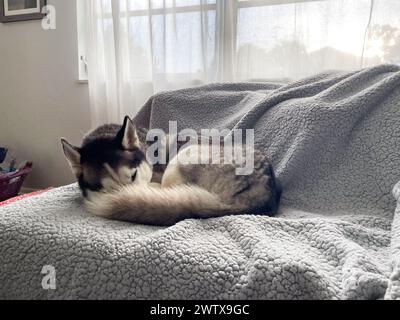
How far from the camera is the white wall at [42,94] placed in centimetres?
204

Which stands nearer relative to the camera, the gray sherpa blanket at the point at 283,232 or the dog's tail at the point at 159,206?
the gray sherpa blanket at the point at 283,232

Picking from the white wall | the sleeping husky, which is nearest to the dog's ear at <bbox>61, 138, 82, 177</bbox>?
the sleeping husky

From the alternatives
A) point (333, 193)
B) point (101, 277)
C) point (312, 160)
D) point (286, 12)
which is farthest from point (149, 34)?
point (101, 277)

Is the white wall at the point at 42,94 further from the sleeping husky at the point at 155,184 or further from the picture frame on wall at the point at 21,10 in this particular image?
the sleeping husky at the point at 155,184

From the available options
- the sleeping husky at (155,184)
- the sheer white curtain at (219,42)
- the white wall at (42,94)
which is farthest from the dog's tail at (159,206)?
the white wall at (42,94)

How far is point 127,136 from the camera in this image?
3.55ft

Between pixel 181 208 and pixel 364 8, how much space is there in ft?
3.95

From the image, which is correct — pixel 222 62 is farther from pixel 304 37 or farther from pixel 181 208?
pixel 181 208

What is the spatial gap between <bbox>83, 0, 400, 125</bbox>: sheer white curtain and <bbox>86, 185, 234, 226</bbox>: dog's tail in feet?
3.13

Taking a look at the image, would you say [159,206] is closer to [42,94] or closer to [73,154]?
[73,154]

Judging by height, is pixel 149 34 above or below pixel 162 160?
above

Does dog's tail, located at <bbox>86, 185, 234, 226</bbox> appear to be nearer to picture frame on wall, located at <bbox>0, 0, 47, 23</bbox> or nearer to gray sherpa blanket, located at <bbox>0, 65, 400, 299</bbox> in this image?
gray sherpa blanket, located at <bbox>0, 65, 400, 299</bbox>

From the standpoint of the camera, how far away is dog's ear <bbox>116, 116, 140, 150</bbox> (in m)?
1.05

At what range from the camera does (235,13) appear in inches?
63.8
